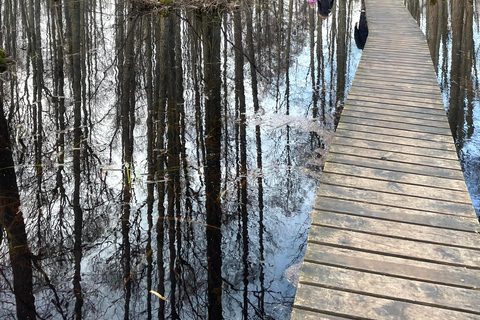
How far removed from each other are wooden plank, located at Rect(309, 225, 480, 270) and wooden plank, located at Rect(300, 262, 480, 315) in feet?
0.65

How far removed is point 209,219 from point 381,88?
239cm

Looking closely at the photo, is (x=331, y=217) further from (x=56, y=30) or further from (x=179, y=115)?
(x=56, y=30)

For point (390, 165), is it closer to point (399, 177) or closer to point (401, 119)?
point (399, 177)

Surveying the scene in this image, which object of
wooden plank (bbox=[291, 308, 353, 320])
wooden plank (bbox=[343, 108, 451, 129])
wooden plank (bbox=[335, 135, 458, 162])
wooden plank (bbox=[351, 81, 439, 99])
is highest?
wooden plank (bbox=[351, 81, 439, 99])

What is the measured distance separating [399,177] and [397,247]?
0.85 metres

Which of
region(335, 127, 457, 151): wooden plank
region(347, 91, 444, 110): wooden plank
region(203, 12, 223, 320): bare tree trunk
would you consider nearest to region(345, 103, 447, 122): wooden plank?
region(347, 91, 444, 110): wooden plank

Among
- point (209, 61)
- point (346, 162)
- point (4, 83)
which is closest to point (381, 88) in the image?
point (346, 162)

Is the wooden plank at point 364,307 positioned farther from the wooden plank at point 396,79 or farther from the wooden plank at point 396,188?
the wooden plank at point 396,79

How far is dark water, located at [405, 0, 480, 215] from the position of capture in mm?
5180

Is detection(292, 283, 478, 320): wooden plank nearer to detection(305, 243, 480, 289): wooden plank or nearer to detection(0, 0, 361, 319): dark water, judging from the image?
detection(305, 243, 480, 289): wooden plank

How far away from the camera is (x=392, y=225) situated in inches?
91.3

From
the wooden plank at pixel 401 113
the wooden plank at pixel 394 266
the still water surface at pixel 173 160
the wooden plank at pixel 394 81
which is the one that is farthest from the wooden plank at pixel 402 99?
the wooden plank at pixel 394 266

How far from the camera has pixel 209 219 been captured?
12.7ft

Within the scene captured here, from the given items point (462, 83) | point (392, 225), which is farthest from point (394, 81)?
point (462, 83)
